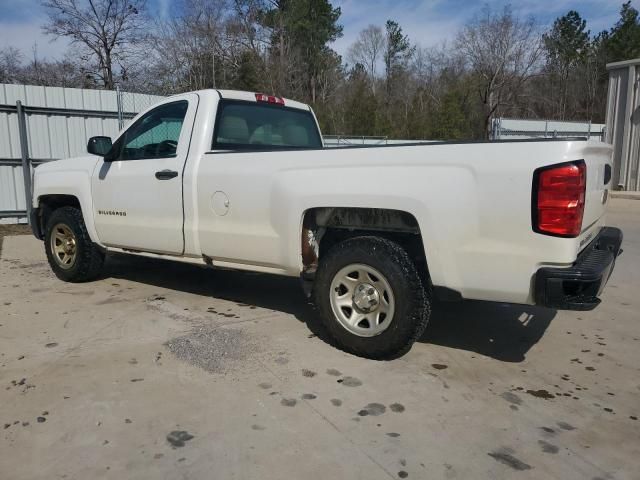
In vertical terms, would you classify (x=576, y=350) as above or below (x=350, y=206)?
below

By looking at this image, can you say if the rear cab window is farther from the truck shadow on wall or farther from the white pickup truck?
the truck shadow on wall

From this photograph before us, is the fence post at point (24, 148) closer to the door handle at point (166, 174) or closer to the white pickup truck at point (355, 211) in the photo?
the white pickup truck at point (355, 211)

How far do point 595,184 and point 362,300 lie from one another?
1.71 metres

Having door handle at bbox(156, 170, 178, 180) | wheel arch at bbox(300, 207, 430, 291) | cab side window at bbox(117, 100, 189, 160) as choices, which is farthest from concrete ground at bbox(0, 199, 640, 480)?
cab side window at bbox(117, 100, 189, 160)

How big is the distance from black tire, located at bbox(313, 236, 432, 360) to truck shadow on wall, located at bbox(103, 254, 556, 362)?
1.18 feet

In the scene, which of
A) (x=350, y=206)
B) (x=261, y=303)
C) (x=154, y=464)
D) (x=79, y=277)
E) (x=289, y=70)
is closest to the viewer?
(x=154, y=464)

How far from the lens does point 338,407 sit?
10.3ft

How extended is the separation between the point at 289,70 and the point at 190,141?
39037mm

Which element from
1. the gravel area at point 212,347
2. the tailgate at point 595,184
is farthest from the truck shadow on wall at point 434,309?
the tailgate at point 595,184

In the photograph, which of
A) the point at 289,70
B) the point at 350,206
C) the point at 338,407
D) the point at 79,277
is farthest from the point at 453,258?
the point at 289,70

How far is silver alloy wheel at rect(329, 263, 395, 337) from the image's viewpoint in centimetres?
370

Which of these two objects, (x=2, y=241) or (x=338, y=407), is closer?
(x=338, y=407)

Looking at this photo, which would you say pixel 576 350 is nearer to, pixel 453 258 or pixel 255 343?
pixel 453 258

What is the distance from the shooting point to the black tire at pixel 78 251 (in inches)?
227
